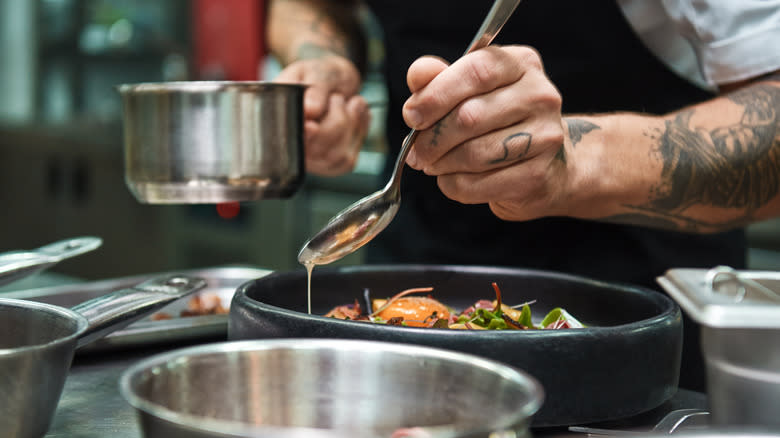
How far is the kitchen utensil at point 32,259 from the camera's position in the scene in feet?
3.41

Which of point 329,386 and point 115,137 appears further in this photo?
point 115,137

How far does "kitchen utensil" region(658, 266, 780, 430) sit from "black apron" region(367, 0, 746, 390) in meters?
0.77

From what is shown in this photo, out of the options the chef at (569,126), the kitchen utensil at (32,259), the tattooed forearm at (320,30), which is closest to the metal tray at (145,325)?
the kitchen utensil at (32,259)

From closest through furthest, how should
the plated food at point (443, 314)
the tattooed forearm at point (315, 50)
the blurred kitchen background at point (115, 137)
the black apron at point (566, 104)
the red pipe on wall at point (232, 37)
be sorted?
the plated food at point (443, 314), the black apron at point (566, 104), the tattooed forearm at point (315, 50), the blurred kitchen background at point (115, 137), the red pipe on wall at point (232, 37)

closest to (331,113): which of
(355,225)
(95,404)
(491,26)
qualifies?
(355,225)

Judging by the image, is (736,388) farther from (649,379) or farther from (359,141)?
(359,141)

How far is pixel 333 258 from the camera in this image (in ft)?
3.38

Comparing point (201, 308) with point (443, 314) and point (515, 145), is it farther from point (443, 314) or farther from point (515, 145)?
point (515, 145)

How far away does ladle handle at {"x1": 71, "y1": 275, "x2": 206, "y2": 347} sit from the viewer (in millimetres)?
834

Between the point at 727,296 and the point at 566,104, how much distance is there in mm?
958

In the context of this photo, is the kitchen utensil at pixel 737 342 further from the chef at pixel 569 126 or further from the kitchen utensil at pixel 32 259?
the kitchen utensil at pixel 32 259

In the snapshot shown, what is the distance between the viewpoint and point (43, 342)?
789 mm

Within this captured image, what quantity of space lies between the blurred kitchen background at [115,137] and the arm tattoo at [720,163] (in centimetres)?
212

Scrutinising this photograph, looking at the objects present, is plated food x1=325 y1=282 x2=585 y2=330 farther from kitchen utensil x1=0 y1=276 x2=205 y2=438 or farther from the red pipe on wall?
the red pipe on wall
